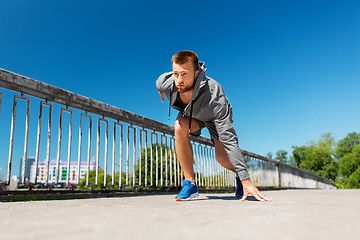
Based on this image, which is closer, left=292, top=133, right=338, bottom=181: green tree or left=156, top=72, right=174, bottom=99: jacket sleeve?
left=156, top=72, right=174, bottom=99: jacket sleeve

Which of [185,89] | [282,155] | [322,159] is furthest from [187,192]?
[282,155]

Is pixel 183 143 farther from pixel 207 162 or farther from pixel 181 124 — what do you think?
pixel 207 162

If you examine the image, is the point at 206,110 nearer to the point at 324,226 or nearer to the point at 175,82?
the point at 175,82

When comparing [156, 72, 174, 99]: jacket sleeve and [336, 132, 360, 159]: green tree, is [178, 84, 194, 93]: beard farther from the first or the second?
[336, 132, 360, 159]: green tree

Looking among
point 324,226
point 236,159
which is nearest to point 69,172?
point 236,159

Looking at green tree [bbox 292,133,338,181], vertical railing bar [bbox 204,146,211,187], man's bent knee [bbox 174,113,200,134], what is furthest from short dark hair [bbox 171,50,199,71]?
green tree [bbox 292,133,338,181]

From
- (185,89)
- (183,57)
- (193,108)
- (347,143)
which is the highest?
(347,143)

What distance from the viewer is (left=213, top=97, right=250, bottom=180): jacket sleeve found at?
2428mm

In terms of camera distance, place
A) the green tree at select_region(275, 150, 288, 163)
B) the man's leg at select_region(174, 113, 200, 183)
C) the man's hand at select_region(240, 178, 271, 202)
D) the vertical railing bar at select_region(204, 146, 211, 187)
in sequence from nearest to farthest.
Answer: the man's hand at select_region(240, 178, 271, 202) → the man's leg at select_region(174, 113, 200, 183) → the vertical railing bar at select_region(204, 146, 211, 187) → the green tree at select_region(275, 150, 288, 163)

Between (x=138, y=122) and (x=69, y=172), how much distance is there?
4.58 ft

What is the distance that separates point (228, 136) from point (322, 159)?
4865 cm

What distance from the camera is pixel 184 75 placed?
2570mm

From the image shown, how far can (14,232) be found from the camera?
87 centimetres

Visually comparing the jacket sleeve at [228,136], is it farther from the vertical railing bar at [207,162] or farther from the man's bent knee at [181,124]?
the vertical railing bar at [207,162]
